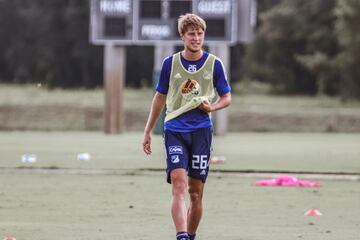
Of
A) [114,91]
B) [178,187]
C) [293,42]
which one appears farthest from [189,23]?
[293,42]

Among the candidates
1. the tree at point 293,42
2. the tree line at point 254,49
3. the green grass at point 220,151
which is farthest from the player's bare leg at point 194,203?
the tree at point 293,42

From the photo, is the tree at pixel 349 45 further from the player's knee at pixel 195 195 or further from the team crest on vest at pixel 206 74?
the team crest on vest at pixel 206 74

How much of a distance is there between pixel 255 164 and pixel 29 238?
11.3 metres

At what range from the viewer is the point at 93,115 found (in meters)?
41.9

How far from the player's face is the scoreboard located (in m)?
21.4

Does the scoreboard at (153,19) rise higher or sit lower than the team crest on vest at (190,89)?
lower

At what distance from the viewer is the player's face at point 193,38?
32.7 feet

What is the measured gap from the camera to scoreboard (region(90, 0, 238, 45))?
31594mm

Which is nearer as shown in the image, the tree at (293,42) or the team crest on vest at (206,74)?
the team crest on vest at (206,74)

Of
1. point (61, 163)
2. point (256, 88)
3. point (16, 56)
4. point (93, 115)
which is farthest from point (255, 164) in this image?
point (16, 56)

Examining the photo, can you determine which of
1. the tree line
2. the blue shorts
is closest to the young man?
the blue shorts

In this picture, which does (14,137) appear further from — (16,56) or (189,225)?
(16,56)

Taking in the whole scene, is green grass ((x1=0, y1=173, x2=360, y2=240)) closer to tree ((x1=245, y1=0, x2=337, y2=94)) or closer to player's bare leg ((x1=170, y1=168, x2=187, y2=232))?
player's bare leg ((x1=170, y1=168, x2=187, y2=232))

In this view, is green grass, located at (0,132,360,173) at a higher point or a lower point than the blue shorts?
lower
